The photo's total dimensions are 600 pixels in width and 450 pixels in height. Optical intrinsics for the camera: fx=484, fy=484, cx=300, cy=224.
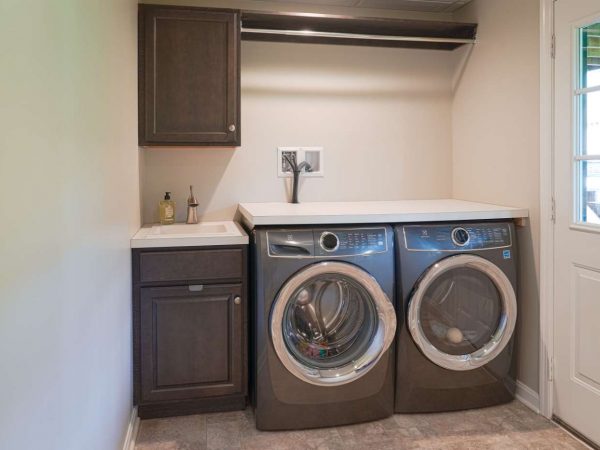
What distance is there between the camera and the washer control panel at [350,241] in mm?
2260

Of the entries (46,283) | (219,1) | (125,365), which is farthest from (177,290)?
(219,1)

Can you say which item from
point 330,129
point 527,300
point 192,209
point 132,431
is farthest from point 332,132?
point 132,431

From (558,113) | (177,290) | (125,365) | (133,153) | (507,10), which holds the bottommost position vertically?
(125,365)

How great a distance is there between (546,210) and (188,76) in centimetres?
194

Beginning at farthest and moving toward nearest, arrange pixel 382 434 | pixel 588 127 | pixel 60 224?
1. pixel 382 434
2. pixel 588 127
3. pixel 60 224

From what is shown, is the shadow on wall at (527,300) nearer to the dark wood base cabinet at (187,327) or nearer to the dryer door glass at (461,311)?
the dryer door glass at (461,311)

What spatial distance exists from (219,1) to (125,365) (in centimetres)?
213

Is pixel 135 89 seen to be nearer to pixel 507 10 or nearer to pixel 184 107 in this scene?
pixel 184 107

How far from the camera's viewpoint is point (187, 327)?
93.1 inches

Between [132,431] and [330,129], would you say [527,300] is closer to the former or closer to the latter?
[330,129]

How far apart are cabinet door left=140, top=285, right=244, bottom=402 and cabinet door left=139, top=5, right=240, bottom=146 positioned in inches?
33.3

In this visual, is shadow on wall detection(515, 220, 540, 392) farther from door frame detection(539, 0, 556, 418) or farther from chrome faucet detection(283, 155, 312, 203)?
chrome faucet detection(283, 155, 312, 203)

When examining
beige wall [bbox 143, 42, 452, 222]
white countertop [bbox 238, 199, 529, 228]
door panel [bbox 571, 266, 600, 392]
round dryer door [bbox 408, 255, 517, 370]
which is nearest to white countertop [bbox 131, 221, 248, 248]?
white countertop [bbox 238, 199, 529, 228]

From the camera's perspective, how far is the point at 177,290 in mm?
2346
